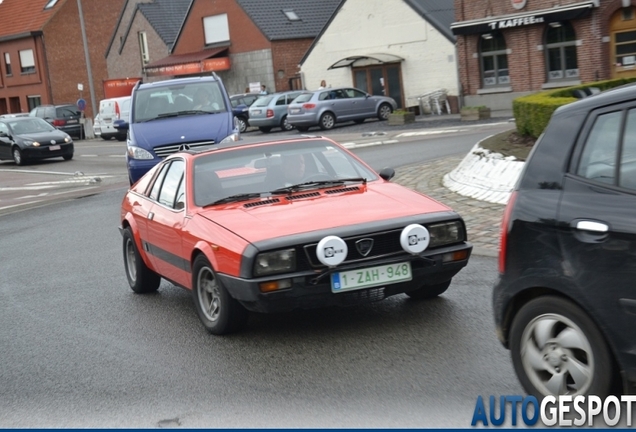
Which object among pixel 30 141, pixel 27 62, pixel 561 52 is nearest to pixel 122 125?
pixel 30 141

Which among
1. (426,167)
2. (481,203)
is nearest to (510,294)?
(481,203)

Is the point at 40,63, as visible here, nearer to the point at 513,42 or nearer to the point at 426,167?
the point at 513,42

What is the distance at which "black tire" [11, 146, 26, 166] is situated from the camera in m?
33.4

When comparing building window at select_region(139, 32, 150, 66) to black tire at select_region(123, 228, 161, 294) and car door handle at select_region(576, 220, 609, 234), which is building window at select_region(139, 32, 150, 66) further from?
car door handle at select_region(576, 220, 609, 234)

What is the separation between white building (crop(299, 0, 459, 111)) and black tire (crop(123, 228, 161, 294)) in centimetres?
3232

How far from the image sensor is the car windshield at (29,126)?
34188 millimetres

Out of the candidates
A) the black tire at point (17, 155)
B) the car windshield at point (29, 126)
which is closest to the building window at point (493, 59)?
the car windshield at point (29, 126)

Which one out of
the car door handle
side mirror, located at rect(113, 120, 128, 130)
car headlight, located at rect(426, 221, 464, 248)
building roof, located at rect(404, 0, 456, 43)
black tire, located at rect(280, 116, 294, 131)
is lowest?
black tire, located at rect(280, 116, 294, 131)

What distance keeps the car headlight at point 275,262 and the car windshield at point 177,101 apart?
12.1 metres

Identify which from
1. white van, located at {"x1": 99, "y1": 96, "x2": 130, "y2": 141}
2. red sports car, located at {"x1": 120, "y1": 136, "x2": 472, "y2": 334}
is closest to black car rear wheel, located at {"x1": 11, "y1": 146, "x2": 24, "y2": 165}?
white van, located at {"x1": 99, "y1": 96, "x2": 130, "y2": 141}

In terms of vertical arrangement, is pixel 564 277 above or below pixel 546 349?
above

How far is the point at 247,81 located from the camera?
54.5 metres

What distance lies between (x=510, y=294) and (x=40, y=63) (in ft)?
215

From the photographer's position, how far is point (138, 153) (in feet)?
60.2
